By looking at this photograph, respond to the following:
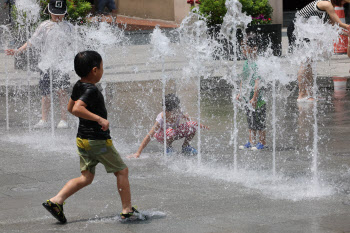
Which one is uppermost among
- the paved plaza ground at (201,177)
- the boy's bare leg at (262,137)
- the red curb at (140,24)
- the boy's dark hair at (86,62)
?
the red curb at (140,24)

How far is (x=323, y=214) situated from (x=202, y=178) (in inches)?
63.8

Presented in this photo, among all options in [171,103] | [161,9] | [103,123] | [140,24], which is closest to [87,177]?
[103,123]

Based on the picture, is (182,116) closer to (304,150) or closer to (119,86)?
(304,150)

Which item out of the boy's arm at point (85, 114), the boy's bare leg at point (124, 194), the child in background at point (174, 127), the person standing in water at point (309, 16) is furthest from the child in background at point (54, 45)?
the boy's bare leg at point (124, 194)

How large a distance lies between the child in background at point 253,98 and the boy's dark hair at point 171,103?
804 millimetres

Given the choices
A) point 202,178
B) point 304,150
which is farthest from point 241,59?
point 202,178

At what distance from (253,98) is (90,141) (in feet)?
9.87

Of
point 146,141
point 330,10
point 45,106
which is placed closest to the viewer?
point 146,141

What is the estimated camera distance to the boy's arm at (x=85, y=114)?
526cm

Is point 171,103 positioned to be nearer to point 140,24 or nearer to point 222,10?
point 222,10

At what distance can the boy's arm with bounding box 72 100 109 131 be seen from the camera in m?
5.26

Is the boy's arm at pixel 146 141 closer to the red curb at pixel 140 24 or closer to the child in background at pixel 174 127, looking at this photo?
the child in background at pixel 174 127

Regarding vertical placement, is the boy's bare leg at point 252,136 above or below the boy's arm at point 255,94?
below

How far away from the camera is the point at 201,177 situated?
683 cm
